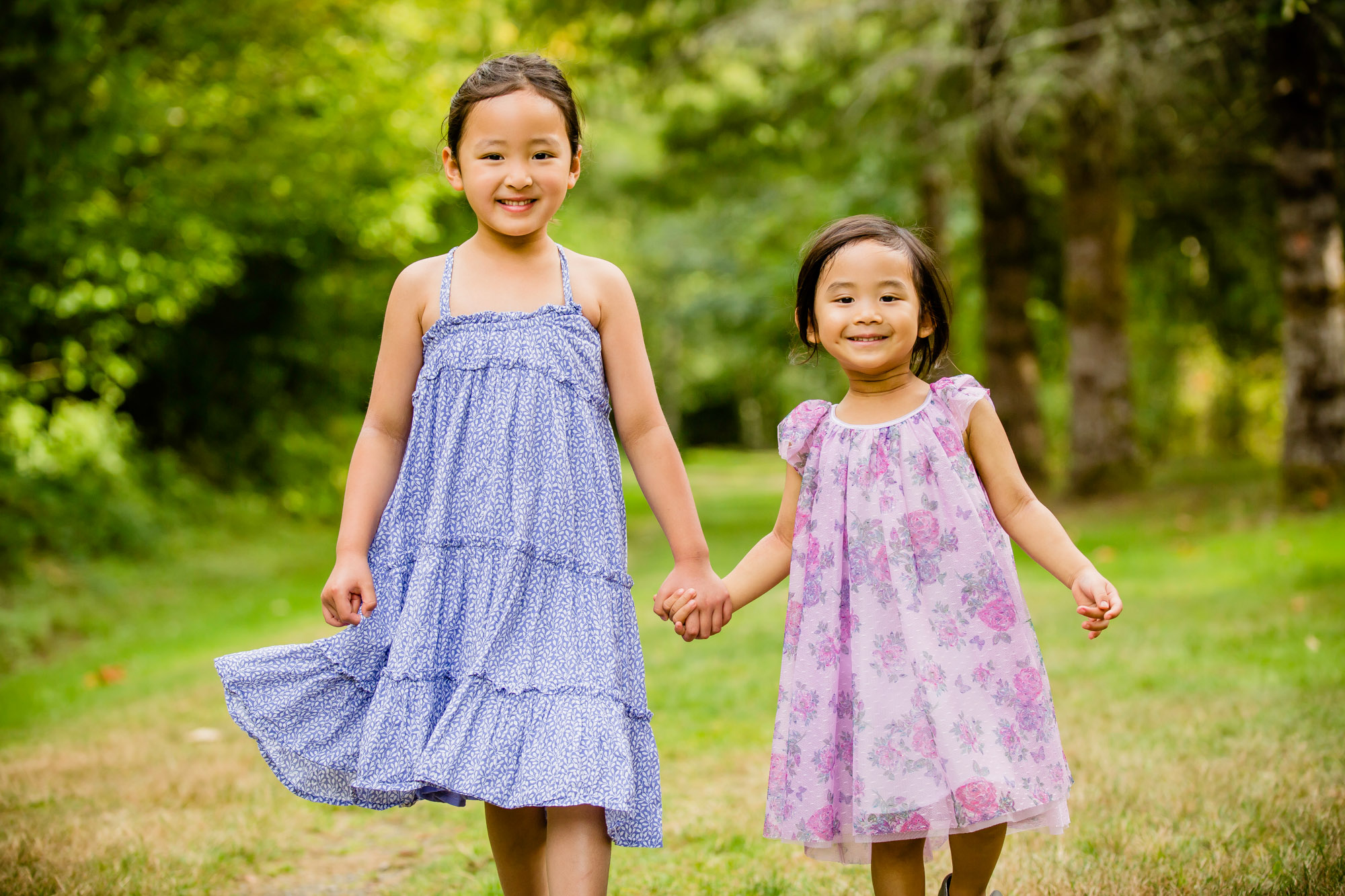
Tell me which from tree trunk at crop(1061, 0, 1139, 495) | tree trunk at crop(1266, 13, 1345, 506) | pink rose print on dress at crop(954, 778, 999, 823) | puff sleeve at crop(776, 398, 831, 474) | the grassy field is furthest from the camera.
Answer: tree trunk at crop(1061, 0, 1139, 495)

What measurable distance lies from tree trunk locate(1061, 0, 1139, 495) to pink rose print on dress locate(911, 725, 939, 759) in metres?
10.9

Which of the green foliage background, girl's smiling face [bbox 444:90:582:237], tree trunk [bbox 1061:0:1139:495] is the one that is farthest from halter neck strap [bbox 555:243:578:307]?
tree trunk [bbox 1061:0:1139:495]

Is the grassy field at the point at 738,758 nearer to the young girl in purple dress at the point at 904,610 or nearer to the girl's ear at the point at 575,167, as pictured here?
the young girl in purple dress at the point at 904,610

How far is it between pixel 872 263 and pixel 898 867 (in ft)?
4.11

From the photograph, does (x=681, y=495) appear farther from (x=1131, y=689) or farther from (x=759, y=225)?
(x=759, y=225)

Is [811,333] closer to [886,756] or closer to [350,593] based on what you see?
[886,756]

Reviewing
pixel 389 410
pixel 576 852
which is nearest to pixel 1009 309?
pixel 389 410

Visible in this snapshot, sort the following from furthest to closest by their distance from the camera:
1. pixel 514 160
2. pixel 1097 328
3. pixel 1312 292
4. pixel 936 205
Result: pixel 936 205
pixel 1097 328
pixel 1312 292
pixel 514 160

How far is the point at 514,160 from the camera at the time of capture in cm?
263

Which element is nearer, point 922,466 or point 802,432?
point 922,466

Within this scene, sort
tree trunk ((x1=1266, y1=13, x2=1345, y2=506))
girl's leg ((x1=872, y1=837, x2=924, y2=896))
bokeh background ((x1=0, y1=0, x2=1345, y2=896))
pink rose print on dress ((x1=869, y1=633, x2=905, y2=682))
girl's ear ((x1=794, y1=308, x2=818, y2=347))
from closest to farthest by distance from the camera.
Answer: pink rose print on dress ((x1=869, y1=633, x2=905, y2=682)), girl's leg ((x1=872, y1=837, x2=924, y2=896)), girl's ear ((x1=794, y1=308, x2=818, y2=347)), bokeh background ((x1=0, y1=0, x2=1345, y2=896)), tree trunk ((x1=1266, y1=13, x2=1345, y2=506))

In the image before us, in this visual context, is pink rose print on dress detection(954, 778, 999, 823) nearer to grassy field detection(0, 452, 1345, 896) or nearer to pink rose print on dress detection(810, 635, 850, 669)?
pink rose print on dress detection(810, 635, 850, 669)

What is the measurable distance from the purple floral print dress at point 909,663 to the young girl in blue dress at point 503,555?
27 cm

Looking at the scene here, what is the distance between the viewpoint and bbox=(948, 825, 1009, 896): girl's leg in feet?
8.47
